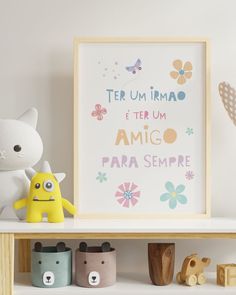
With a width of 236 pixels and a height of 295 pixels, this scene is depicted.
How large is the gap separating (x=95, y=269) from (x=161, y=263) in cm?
18

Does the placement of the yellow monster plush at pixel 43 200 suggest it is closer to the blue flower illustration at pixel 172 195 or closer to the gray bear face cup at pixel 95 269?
the gray bear face cup at pixel 95 269

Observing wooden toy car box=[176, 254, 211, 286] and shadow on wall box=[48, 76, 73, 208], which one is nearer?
wooden toy car box=[176, 254, 211, 286]

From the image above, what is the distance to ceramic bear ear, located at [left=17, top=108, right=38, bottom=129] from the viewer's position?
1627 millimetres

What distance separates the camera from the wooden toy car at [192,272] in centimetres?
155

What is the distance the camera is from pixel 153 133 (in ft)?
5.55

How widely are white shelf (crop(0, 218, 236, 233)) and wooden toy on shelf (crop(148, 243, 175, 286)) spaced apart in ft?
0.22

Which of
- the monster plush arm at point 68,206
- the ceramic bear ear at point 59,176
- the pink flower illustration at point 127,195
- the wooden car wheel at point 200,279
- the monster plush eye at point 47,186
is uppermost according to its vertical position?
the ceramic bear ear at point 59,176

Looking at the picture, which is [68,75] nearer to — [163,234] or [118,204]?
[118,204]

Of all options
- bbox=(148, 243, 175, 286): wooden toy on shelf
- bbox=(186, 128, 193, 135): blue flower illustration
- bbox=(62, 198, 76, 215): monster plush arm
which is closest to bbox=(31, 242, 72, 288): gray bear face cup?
bbox=(62, 198, 76, 215): monster plush arm

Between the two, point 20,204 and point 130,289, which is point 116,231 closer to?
point 130,289

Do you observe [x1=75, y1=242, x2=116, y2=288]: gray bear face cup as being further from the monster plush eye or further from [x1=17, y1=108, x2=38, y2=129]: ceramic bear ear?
[x1=17, y1=108, x2=38, y2=129]: ceramic bear ear

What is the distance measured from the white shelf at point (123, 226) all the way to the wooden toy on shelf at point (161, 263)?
0.07 m

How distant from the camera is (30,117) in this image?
1629mm

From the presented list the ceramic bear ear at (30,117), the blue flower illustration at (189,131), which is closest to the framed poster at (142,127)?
the blue flower illustration at (189,131)
